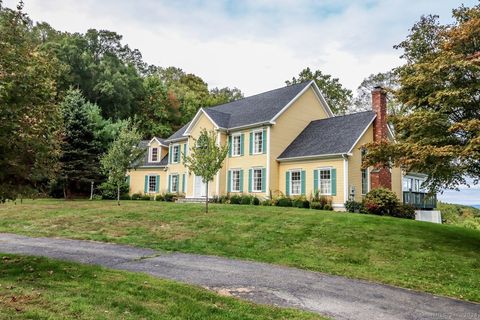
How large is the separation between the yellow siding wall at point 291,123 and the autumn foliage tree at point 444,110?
1141cm

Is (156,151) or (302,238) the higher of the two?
(156,151)

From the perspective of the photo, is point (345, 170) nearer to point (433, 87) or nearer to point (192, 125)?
point (433, 87)

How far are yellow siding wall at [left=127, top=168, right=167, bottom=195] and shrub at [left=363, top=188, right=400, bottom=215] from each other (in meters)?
18.2

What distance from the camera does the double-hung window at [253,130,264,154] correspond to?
25812 millimetres

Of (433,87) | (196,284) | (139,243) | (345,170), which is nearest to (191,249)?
(139,243)

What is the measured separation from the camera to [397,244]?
1259cm

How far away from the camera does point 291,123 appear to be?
26.9 meters

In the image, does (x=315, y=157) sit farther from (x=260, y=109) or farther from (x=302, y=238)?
(x=302, y=238)

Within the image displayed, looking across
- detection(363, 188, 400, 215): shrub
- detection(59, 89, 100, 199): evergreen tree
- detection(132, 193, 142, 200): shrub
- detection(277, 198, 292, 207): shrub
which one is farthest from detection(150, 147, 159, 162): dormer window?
detection(363, 188, 400, 215): shrub

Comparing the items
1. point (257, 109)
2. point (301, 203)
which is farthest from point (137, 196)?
point (301, 203)

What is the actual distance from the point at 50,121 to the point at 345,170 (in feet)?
55.4

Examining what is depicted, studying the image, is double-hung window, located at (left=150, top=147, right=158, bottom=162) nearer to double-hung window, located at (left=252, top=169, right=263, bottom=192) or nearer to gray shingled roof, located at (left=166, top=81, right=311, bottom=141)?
gray shingled roof, located at (left=166, top=81, right=311, bottom=141)

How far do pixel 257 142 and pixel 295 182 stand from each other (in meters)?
4.03

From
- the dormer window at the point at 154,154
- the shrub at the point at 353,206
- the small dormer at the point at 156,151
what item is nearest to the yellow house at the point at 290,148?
the shrub at the point at 353,206
